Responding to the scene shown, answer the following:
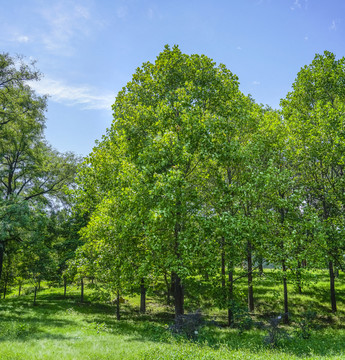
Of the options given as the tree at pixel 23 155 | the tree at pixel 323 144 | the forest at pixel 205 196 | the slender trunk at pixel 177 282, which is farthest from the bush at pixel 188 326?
the tree at pixel 23 155

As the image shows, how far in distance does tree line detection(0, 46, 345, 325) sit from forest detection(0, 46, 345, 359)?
10cm

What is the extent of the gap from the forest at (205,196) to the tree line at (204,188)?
4.0 inches

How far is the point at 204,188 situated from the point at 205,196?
1.85ft

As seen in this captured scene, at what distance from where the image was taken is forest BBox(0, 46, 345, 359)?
16219mm

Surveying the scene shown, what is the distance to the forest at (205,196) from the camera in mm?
16219

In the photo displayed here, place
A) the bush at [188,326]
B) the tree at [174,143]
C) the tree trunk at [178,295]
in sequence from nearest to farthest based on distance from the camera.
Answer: the bush at [188,326]
the tree at [174,143]
the tree trunk at [178,295]

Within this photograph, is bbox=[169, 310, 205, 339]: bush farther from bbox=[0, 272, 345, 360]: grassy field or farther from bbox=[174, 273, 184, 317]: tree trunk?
bbox=[174, 273, 184, 317]: tree trunk

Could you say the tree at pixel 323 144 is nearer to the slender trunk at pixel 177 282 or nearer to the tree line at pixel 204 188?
the tree line at pixel 204 188

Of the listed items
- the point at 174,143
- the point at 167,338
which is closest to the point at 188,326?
the point at 167,338

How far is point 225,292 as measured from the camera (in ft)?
58.2

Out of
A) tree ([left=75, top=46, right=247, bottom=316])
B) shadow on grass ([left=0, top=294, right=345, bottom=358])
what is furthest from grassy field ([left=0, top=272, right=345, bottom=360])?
tree ([left=75, top=46, right=247, bottom=316])

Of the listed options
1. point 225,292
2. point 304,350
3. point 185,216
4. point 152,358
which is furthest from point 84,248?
point 304,350

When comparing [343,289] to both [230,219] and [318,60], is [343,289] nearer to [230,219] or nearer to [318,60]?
[230,219]

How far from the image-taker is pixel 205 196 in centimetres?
1925
